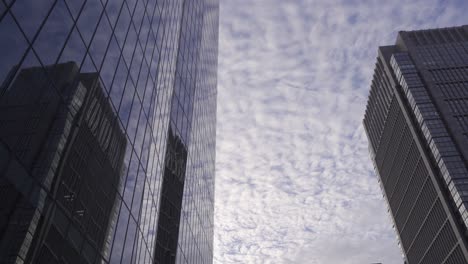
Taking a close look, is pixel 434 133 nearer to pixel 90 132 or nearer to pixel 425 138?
pixel 425 138

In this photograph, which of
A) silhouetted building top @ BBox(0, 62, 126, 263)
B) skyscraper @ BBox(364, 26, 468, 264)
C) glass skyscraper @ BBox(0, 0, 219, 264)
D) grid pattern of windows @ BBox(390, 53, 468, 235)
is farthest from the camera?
skyscraper @ BBox(364, 26, 468, 264)

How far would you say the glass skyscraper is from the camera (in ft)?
42.4

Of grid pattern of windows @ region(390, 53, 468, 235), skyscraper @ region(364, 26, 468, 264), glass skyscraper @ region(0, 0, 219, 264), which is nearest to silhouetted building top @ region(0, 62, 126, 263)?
glass skyscraper @ region(0, 0, 219, 264)

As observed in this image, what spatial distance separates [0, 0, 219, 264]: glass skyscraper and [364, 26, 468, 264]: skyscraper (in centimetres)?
7176

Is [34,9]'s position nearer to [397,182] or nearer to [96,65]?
[96,65]

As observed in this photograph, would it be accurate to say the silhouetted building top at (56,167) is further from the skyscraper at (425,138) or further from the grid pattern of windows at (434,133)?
the skyscraper at (425,138)

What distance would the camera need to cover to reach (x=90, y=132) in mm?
19062

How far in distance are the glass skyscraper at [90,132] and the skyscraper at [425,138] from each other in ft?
235

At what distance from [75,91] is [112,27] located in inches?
232

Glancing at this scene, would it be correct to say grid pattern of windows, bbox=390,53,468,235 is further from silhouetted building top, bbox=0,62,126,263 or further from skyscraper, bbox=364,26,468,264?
silhouetted building top, bbox=0,62,126,263

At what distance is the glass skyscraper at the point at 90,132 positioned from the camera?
12914 mm

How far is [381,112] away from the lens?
427 feet

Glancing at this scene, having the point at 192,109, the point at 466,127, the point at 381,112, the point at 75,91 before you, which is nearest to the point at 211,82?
the point at 192,109

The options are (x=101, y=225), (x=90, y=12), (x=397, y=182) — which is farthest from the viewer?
(x=397, y=182)
